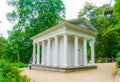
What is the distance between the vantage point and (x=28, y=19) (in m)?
36.8

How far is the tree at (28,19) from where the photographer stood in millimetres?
35406

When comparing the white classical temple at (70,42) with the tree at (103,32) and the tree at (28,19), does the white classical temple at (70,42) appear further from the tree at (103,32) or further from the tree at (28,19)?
the tree at (103,32)

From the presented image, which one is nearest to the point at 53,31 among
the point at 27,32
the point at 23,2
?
the point at 27,32

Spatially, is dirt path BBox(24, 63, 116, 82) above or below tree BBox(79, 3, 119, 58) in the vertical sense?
below

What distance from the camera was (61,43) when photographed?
21188 mm

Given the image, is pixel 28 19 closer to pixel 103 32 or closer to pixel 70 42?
pixel 103 32

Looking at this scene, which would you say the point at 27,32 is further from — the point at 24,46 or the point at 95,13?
the point at 95,13

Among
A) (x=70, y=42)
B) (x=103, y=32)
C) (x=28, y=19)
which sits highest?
(x=28, y=19)

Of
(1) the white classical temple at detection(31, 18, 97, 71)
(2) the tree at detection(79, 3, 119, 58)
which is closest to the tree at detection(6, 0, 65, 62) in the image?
(2) the tree at detection(79, 3, 119, 58)

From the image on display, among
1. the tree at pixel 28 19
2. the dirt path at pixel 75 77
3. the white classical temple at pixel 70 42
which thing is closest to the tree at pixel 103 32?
the tree at pixel 28 19

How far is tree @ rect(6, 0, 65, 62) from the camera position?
1394 inches

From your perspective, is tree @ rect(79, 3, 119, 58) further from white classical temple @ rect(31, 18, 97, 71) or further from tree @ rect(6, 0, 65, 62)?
white classical temple @ rect(31, 18, 97, 71)

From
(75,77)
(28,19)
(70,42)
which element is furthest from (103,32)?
(75,77)

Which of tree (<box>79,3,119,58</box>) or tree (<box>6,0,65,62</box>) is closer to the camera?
tree (<box>79,3,119,58</box>)
